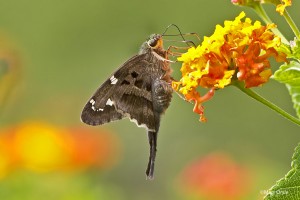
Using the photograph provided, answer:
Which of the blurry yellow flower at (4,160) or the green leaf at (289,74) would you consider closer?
the green leaf at (289,74)

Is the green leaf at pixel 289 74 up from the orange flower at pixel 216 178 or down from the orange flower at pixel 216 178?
up

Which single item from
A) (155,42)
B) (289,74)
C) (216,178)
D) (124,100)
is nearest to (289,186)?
(289,74)

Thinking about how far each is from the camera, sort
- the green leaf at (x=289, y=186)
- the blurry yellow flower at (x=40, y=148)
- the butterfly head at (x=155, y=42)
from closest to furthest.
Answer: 1. the green leaf at (x=289, y=186)
2. the butterfly head at (x=155, y=42)
3. the blurry yellow flower at (x=40, y=148)

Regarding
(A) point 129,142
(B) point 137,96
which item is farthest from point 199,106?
(A) point 129,142

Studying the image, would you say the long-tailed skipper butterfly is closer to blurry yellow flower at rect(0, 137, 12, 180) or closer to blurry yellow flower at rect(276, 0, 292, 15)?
blurry yellow flower at rect(276, 0, 292, 15)

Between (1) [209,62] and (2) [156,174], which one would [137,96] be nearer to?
(1) [209,62]

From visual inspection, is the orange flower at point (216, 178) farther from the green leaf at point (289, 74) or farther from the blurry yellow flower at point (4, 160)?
the green leaf at point (289, 74)

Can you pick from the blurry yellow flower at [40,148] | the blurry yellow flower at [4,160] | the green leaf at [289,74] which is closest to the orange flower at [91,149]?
the blurry yellow flower at [40,148]
